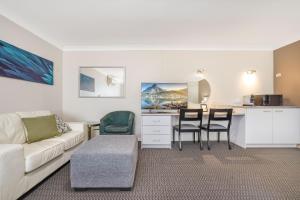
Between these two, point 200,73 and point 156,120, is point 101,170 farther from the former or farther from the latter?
point 200,73

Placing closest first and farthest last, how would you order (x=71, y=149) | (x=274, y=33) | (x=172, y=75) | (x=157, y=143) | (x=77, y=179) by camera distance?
(x=77, y=179)
(x=71, y=149)
(x=274, y=33)
(x=157, y=143)
(x=172, y=75)

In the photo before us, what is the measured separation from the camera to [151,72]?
15.0ft

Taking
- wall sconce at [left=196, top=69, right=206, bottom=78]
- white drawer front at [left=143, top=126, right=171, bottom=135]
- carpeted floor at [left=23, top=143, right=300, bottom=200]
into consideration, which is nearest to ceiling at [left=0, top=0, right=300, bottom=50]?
wall sconce at [left=196, top=69, right=206, bottom=78]

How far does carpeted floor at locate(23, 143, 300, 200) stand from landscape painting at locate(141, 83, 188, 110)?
4.01ft

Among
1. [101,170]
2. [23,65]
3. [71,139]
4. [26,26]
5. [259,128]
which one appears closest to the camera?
[101,170]

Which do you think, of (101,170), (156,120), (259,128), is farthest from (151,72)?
(101,170)

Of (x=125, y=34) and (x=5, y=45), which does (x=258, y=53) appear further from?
(x=5, y=45)

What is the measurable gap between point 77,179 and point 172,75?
323cm

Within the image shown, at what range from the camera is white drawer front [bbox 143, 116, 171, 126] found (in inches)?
152

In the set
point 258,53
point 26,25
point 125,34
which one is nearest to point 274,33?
point 258,53

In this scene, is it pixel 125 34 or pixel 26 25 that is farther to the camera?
pixel 125 34

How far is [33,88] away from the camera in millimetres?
3383

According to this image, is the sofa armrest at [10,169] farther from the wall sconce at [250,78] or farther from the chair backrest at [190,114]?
the wall sconce at [250,78]

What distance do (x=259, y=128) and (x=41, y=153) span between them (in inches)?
153
